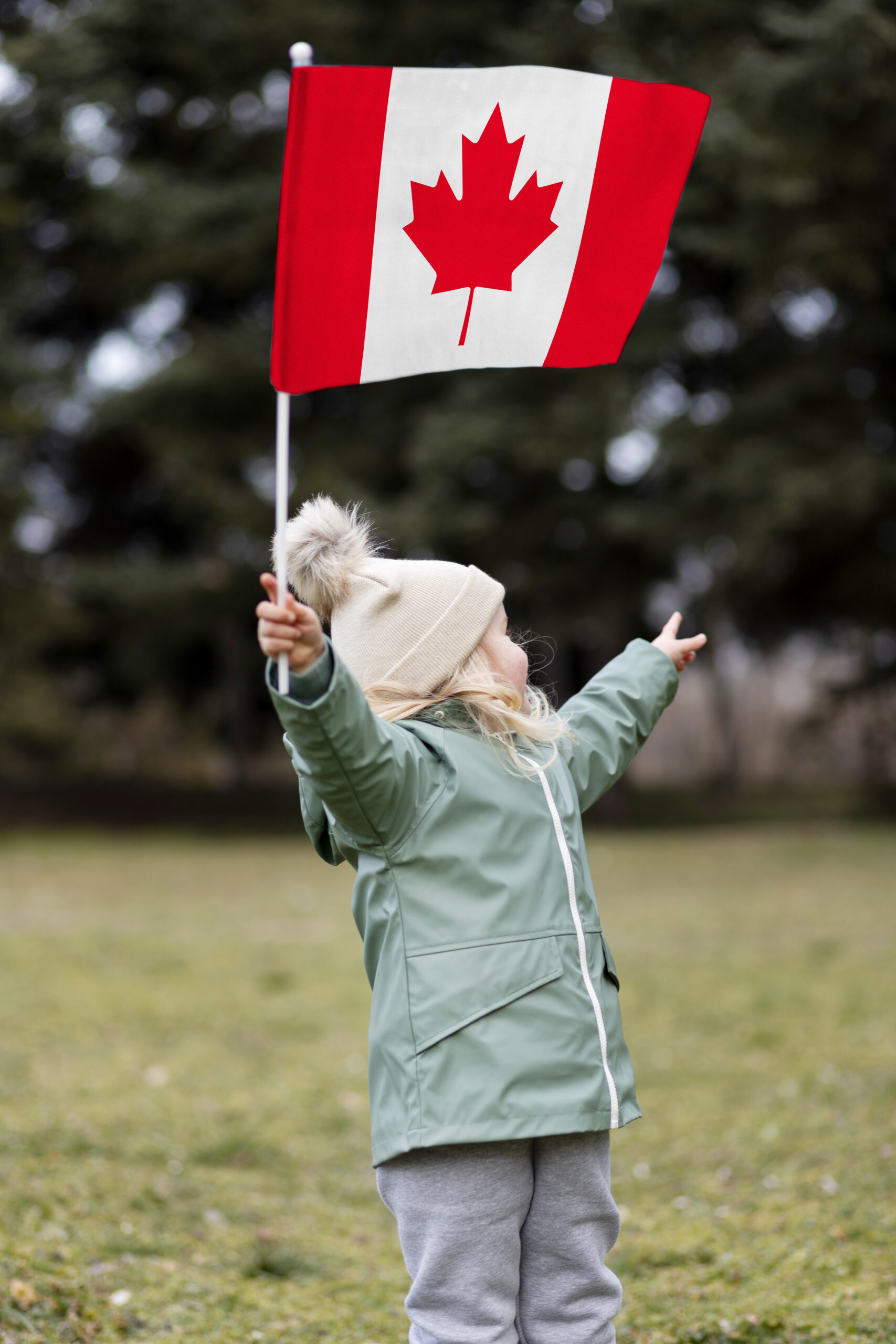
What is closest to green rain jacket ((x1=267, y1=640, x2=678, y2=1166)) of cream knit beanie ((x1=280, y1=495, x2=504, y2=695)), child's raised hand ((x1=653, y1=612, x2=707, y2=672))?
cream knit beanie ((x1=280, y1=495, x2=504, y2=695))

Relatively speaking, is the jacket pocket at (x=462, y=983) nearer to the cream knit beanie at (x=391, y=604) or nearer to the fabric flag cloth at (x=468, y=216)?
the cream knit beanie at (x=391, y=604)

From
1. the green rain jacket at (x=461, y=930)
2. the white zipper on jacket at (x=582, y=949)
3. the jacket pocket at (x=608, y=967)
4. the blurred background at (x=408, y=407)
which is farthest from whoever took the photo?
the blurred background at (x=408, y=407)

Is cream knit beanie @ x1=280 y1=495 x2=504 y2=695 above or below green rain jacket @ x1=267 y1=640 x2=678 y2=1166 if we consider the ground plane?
Result: above

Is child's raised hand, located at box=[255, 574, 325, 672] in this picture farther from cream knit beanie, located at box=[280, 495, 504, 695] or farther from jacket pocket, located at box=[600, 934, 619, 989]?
jacket pocket, located at box=[600, 934, 619, 989]

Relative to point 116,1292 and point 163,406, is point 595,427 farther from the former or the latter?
point 116,1292

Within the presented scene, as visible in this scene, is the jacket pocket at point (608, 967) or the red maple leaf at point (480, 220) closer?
the jacket pocket at point (608, 967)

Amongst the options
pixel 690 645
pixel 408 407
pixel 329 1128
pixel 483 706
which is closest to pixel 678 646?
pixel 690 645

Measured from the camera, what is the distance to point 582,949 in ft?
7.06

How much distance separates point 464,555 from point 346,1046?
10.8 meters

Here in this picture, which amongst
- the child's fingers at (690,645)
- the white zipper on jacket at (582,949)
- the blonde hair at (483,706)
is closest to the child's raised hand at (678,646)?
the child's fingers at (690,645)

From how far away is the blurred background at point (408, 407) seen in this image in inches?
544

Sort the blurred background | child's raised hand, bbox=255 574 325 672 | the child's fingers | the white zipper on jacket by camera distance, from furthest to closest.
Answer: the blurred background → the child's fingers → the white zipper on jacket → child's raised hand, bbox=255 574 325 672

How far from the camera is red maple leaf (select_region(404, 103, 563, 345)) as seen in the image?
245 cm

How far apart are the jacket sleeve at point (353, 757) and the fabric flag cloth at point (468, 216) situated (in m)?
0.62
